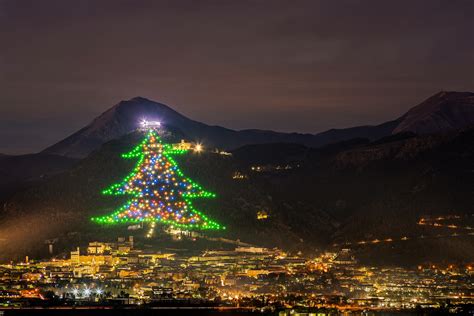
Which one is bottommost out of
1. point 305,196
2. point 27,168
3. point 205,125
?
point 305,196

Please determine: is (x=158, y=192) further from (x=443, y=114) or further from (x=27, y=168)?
(x=443, y=114)

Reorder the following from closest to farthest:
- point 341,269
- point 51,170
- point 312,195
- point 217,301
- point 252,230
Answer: point 217,301 < point 341,269 < point 252,230 < point 312,195 < point 51,170

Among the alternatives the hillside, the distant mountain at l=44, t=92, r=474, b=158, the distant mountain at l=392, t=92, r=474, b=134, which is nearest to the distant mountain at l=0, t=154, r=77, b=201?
the distant mountain at l=44, t=92, r=474, b=158

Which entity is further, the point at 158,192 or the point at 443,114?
the point at 443,114

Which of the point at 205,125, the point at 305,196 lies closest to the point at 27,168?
the point at 205,125

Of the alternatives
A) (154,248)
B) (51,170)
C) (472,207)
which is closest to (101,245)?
(154,248)

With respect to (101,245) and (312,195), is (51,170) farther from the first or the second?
(101,245)

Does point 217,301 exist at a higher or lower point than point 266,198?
lower
